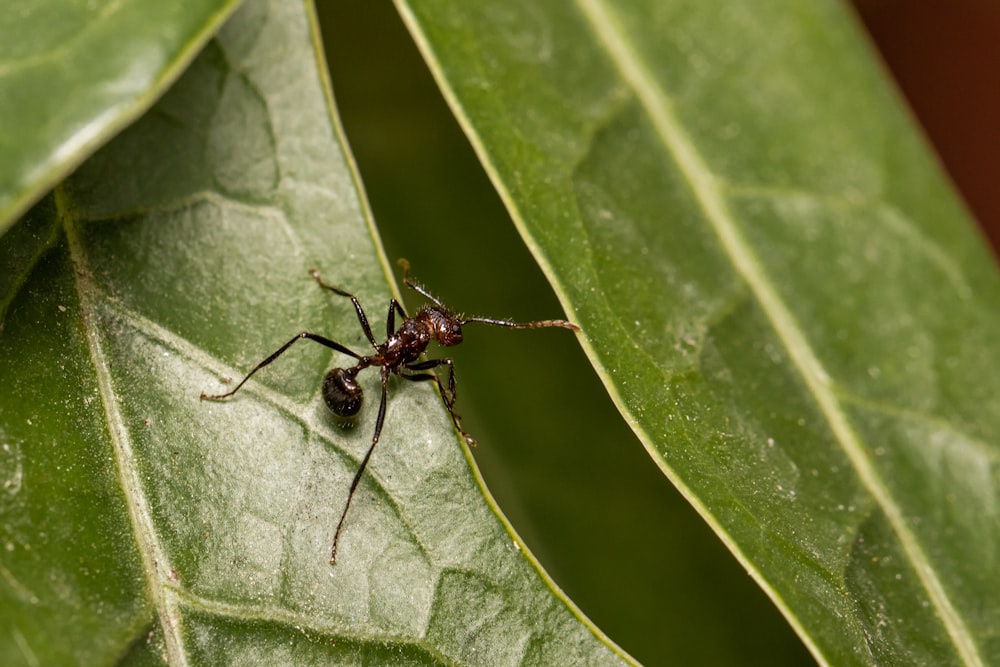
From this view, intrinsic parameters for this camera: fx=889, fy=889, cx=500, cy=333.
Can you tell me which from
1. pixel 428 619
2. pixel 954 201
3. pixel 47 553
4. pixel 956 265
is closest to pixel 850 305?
pixel 956 265

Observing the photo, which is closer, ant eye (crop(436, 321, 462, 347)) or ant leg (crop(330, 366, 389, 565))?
ant leg (crop(330, 366, 389, 565))

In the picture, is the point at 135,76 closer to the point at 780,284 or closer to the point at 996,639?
the point at 780,284

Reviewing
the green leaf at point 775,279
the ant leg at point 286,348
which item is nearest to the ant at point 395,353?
the ant leg at point 286,348

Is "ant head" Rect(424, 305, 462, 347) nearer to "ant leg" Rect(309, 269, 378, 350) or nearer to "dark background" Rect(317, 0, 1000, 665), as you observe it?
"dark background" Rect(317, 0, 1000, 665)

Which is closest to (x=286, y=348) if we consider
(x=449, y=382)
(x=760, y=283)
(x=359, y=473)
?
(x=359, y=473)

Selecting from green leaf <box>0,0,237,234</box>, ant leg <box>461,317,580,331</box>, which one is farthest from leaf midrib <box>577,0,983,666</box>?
green leaf <box>0,0,237,234</box>

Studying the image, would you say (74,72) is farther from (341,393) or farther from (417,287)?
(417,287)

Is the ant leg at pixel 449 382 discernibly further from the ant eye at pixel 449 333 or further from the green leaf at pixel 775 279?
the green leaf at pixel 775 279
